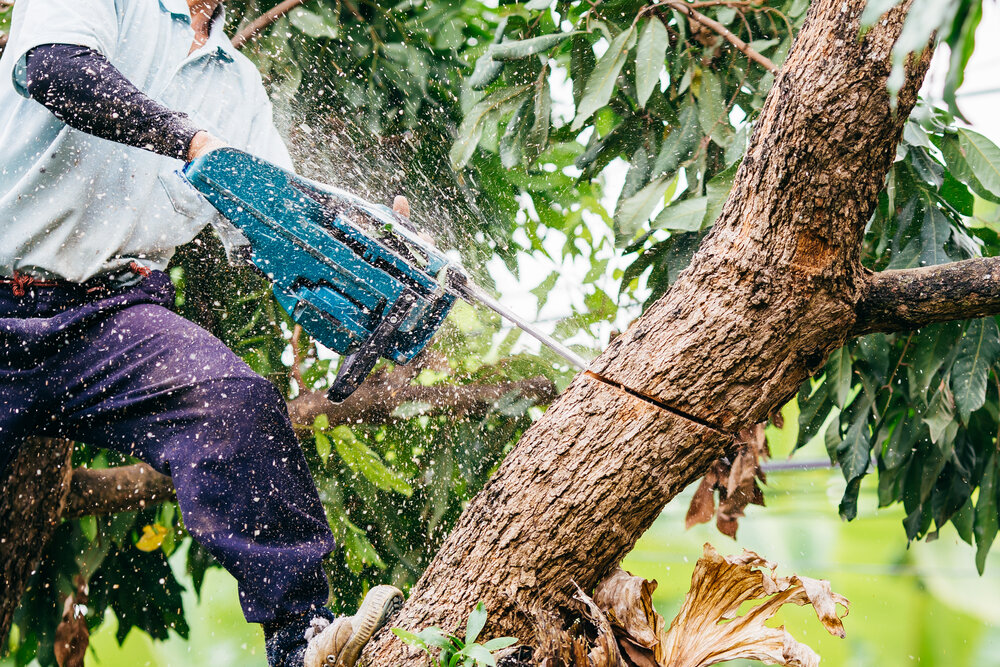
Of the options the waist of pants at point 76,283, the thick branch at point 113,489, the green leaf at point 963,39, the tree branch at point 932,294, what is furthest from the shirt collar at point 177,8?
the green leaf at point 963,39

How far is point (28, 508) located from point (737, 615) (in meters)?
1.73

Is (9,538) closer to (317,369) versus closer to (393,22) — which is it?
(317,369)

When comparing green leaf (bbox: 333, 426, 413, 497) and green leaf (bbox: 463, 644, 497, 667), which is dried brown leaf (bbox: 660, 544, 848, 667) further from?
green leaf (bbox: 333, 426, 413, 497)

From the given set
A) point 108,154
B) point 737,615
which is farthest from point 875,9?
point 108,154

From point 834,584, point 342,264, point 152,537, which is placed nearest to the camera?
point 342,264

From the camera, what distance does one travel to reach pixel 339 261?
137 cm

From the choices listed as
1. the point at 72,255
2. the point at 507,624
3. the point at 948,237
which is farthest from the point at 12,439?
the point at 948,237

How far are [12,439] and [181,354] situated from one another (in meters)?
0.36

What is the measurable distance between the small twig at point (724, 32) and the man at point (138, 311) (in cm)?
101

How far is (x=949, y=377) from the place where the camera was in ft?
5.50

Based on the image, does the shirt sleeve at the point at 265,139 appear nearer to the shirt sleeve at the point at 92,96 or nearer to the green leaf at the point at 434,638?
the shirt sleeve at the point at 92,96

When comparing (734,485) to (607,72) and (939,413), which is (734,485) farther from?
(607,72)

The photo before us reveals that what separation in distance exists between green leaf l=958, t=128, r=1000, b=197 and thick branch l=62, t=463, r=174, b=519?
2.04 meters

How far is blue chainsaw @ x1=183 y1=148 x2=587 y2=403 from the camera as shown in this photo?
1355 mm
